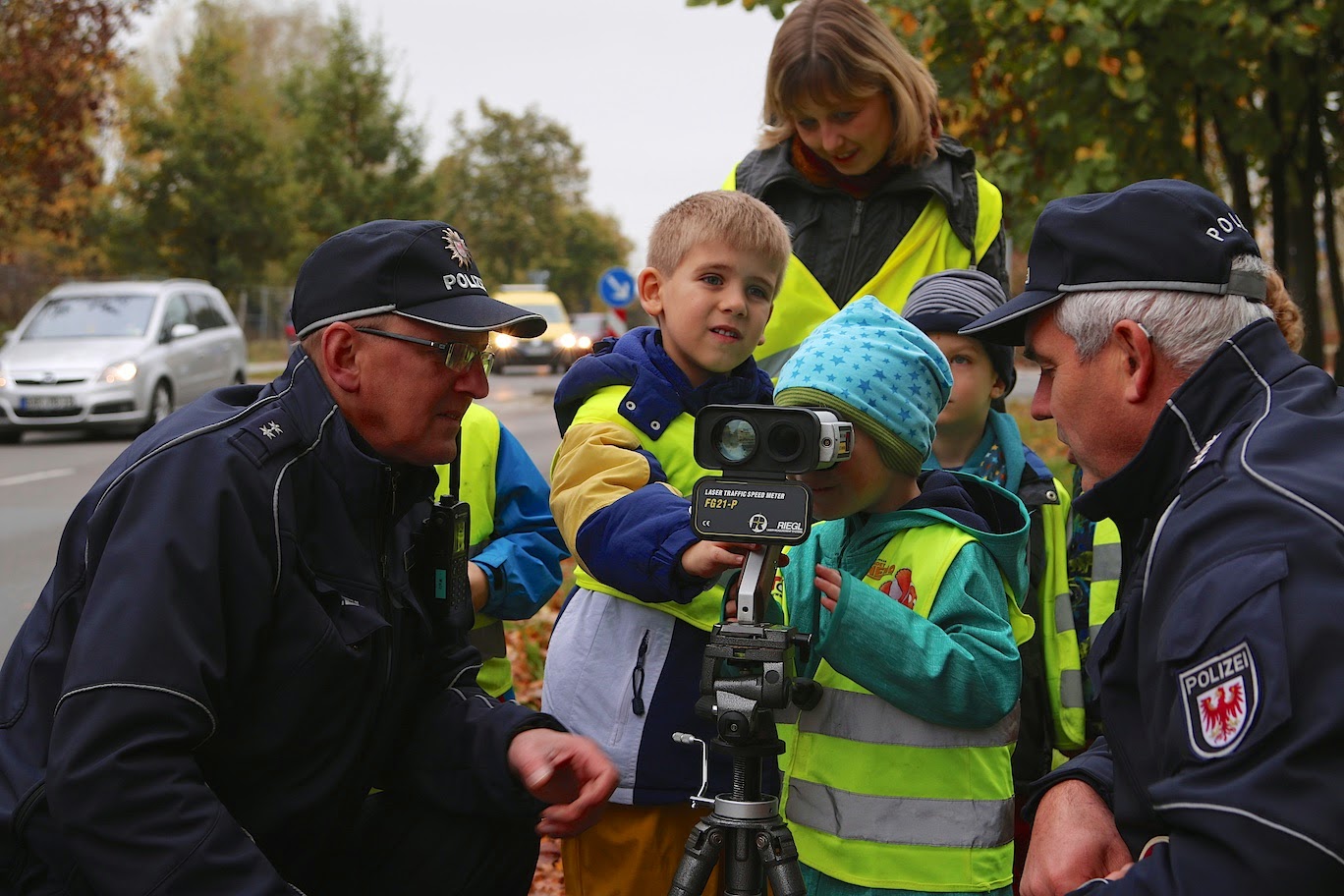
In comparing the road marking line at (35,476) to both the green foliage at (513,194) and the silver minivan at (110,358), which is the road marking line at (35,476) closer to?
the silver minivan at (110,358)

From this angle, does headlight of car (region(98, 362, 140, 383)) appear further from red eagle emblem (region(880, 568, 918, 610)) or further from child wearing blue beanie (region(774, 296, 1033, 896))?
red eagle emblem (region(880, 568, 918, 610))

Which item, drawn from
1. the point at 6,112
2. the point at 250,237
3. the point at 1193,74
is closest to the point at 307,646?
the point at 1193,74

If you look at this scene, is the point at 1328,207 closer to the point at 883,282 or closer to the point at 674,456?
the point at 883,282

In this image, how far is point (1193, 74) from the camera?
1030cm

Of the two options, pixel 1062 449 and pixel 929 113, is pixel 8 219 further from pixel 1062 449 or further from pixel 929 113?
pixel 929 113

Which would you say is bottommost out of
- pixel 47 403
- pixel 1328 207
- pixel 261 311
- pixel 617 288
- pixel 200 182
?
pixel 261 311

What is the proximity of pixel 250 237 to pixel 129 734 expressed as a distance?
1439 inches

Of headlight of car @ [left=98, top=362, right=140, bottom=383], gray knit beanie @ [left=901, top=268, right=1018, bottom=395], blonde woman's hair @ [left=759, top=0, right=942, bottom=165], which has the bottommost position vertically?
headlight of car @ [left=98, top=362, right=140, bottom=383]

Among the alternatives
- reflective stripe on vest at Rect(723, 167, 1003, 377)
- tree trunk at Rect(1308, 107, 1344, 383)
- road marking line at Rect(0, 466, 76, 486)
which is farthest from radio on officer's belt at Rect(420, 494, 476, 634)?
road marking line at Rect(0, 466, 76, 486)

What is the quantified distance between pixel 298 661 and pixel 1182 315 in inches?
60.6

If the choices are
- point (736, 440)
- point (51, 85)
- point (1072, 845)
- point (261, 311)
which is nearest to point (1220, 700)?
point (1072, 845)

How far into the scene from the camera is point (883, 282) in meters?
3.97

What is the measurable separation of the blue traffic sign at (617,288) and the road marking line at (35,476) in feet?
33.5

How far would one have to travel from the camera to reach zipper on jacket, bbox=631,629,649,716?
3.07m
